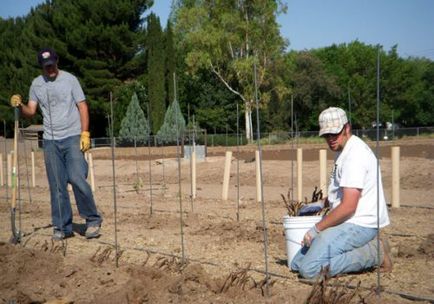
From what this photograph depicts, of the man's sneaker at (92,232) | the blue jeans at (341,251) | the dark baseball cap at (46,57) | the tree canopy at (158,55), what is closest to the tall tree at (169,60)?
the tree canopy at (158,55)

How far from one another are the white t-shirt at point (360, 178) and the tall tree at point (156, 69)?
2915cm

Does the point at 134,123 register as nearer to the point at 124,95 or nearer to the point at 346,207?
the point at 124,95

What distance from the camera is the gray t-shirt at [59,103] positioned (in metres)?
4.89

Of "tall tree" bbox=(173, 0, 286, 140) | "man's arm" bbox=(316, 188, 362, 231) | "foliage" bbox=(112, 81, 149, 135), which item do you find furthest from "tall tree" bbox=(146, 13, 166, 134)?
"man's arm" bbox=(316, 188, 362, 231)

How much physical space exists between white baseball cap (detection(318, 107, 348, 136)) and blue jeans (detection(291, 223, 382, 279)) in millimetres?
583

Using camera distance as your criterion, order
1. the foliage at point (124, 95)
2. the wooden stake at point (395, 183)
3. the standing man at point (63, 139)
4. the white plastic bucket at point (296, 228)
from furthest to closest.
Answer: the foliage at point (124, 95) < the wooden stake at point (395, 183) < the standing man at point (63, 139) < the white plastic bucket at point (296, 228)

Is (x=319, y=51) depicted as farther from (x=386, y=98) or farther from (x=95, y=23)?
(x=95, y=23)

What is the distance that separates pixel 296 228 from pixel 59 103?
2501 mm

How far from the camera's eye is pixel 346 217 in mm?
3314

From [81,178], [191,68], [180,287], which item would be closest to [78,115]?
[81,178]

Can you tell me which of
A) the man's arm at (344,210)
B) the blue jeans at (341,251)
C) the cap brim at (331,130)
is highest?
the cap brim at (331,130)

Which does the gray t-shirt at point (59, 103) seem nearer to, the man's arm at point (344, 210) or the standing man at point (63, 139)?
the standing man at point (63, 139)

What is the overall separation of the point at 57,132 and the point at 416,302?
337 cm

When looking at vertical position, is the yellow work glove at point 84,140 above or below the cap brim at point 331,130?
below
